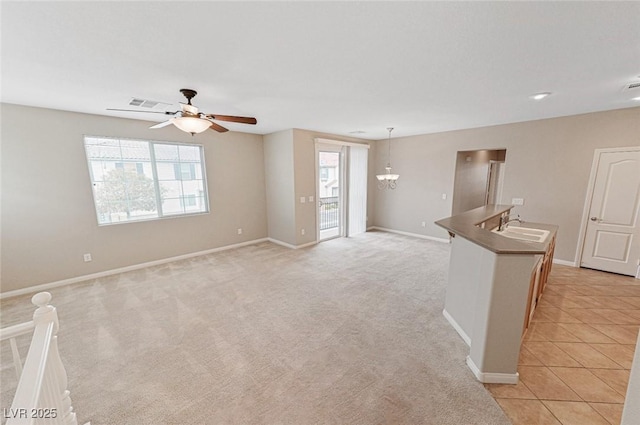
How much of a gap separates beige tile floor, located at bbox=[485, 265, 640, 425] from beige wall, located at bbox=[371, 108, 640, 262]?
145 centimetres

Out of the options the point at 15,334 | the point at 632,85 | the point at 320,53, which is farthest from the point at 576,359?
the point at 15,334

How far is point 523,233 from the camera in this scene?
319cm

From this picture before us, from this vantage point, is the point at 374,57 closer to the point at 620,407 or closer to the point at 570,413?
the point at 570,413

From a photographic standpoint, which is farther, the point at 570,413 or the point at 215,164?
the point at 215,164

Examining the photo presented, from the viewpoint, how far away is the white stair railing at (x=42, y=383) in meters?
0.94

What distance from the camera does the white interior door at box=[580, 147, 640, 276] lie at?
12.0 ft

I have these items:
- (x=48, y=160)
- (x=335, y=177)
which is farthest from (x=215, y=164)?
(x=335, y=177)

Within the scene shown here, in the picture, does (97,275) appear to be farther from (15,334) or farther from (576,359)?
(576,359)

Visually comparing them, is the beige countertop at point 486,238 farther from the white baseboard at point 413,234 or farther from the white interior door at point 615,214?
the white baseboard at point 413,234

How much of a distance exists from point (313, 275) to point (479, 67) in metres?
3.32

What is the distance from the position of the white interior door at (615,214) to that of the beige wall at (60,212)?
22.7 feet

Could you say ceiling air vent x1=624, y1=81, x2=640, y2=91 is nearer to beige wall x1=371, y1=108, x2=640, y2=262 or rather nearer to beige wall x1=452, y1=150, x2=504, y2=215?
beige wall x1=371, y1=108, x2=640, y2=262

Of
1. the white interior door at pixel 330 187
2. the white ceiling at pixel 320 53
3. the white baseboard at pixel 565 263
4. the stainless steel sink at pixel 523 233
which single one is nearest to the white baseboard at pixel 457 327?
the stainless steel sink at pixel 523 233

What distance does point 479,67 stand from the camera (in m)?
2.15
